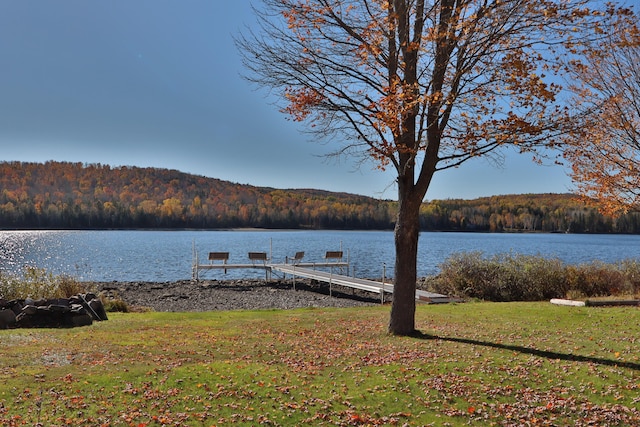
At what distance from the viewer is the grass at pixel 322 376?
19.2 feet

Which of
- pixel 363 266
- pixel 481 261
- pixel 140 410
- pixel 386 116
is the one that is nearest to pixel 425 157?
pixel 386 116

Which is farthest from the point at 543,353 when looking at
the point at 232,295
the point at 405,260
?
the point at 232,295

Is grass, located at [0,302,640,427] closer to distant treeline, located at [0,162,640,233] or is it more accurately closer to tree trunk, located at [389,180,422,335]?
tree trunk, located at [389,180,422,335]

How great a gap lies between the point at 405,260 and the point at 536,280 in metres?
10.9

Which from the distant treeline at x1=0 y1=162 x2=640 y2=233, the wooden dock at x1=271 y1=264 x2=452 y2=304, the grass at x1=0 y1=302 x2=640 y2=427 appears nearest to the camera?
the grass at x1=0 y1=302 x2=640 y2=427

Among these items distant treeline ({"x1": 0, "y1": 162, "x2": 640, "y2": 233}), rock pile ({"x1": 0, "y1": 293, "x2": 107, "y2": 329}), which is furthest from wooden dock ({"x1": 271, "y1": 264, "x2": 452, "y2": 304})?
distant treeline ({"x1": 0, "y1": 162, "x2": 640, "y2": 233})

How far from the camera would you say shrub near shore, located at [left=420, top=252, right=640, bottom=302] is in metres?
19.1

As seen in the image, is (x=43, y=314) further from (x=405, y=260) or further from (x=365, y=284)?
(x=365, y=284)

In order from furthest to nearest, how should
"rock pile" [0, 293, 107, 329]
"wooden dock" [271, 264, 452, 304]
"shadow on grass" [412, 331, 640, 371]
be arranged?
"wooden dock" [271, 264, 452, 304] < "rock pile" [0, 293, 107, 329] < "shadow on grass" [412, 331, 640, 371]

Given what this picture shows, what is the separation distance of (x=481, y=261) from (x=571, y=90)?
22.4ft

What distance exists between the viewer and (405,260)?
10039mm

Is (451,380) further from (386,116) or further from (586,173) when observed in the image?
(586,173)

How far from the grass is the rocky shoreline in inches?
311

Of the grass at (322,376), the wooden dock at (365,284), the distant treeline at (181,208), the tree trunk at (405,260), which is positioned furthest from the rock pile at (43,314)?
the distant treeline at (181,208)
